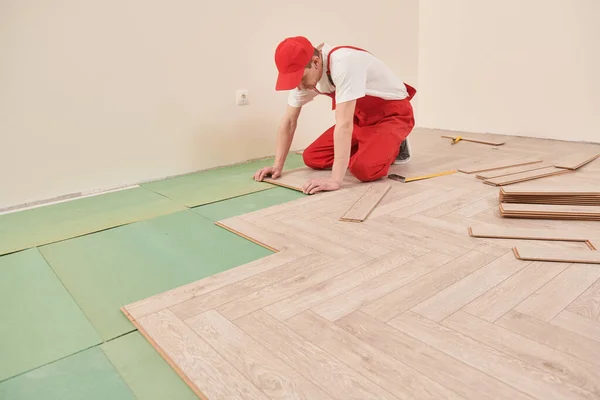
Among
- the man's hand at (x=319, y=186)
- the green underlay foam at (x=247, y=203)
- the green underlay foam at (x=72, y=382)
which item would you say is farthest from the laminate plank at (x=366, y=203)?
the green underlay foam at (x=72, y=382)

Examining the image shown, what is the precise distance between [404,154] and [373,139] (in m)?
0.46

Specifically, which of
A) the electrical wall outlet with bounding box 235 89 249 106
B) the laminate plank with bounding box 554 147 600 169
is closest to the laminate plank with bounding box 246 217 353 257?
the electrical wall outlet with bounding box 235 89 249 106

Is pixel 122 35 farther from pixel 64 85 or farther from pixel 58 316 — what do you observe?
pixel 58 316

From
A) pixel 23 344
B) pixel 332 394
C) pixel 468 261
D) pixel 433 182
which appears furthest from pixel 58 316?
pixel 433 182

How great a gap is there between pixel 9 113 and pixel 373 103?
2082 millimetres

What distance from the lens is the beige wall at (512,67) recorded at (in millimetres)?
3635

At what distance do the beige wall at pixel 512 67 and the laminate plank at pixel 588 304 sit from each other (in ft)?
8.89

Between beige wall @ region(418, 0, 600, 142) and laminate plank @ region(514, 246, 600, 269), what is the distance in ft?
7.95

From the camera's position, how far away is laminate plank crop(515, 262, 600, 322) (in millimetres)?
1364

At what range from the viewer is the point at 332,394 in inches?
42.4

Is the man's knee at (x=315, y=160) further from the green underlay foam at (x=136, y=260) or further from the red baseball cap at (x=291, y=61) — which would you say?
the green underlay foam at (x=136, y=260)

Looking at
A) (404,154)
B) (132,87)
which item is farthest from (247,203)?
(404,154)

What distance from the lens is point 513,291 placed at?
148 centimetres

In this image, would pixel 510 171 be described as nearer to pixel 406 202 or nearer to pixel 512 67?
pixel 406 202
